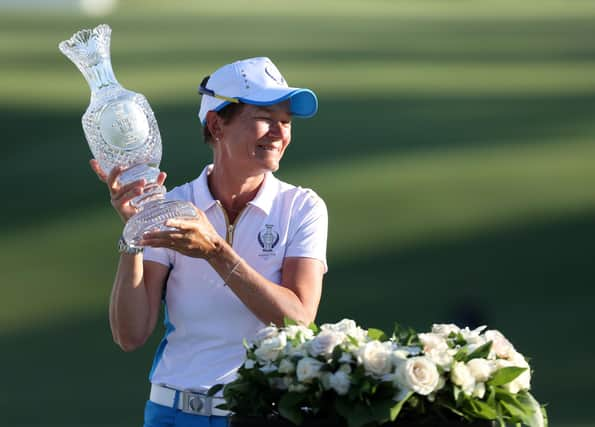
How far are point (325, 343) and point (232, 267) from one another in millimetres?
519

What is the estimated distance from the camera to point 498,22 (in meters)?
22.7

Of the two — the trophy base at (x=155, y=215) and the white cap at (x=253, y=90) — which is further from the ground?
the white cap at (x=253, y=90)

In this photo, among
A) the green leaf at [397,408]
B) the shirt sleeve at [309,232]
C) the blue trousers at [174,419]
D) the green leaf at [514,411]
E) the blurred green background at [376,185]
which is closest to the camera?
the green leaf at [397,408]

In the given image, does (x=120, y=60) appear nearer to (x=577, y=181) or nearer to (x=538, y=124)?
(x=538, y=124)

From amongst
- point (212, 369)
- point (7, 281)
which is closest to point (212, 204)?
point (212, 369)

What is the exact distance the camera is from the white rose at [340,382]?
8.61ft

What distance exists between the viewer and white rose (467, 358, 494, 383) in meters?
2.67

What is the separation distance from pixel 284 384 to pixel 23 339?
30.2 feet

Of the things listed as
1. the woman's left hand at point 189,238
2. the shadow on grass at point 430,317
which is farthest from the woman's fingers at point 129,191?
the shadow on grass at point 430,317

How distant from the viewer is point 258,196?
3.39m

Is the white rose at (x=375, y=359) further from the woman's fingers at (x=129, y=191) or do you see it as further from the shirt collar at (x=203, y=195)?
the shirt collar at (x=203, y=195)

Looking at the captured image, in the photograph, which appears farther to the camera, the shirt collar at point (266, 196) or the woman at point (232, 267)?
the shirt collar at point (266, 196)

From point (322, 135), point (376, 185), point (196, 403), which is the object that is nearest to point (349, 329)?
point (196, 403)

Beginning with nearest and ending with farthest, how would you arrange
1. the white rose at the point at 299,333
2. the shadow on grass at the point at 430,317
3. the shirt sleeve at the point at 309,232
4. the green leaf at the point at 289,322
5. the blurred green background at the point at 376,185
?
the white rose at the point at 299,333
the green leaf at the point at 289,322
the shirt sleeve at the point at 309,232
the shadow on grass at the point at 430,317
the blurred green background at the point at 376,185
